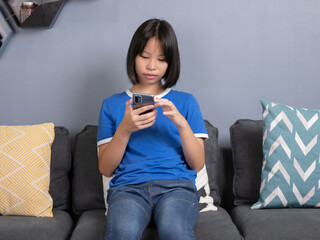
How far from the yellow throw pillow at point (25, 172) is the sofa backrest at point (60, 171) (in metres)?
0.08

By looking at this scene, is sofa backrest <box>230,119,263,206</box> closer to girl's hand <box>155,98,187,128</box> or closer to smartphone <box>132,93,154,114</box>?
girl's hand <box>155,98,187,128</box>

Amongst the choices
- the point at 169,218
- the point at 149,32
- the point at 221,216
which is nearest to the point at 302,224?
the point at 221,216

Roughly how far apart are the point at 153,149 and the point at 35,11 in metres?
0.99

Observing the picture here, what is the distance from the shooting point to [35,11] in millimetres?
2088

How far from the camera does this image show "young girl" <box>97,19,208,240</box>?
1.36 m

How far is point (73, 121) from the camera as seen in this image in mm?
2174

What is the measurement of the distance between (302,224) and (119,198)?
0.67m

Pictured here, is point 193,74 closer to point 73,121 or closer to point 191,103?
point 191,103

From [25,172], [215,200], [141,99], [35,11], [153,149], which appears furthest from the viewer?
[35,11]

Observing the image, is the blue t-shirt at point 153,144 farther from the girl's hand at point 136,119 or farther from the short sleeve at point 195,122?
the girl's hand at point 136,119

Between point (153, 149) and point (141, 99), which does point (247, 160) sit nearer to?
point (153, 149)

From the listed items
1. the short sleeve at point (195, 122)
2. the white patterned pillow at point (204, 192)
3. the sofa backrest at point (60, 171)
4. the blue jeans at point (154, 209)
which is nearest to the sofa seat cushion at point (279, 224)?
the white patterned pillow at point (204, 192)

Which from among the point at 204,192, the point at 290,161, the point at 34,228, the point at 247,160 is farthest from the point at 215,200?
the point at 34,228

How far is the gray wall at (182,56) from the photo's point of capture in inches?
84.5
